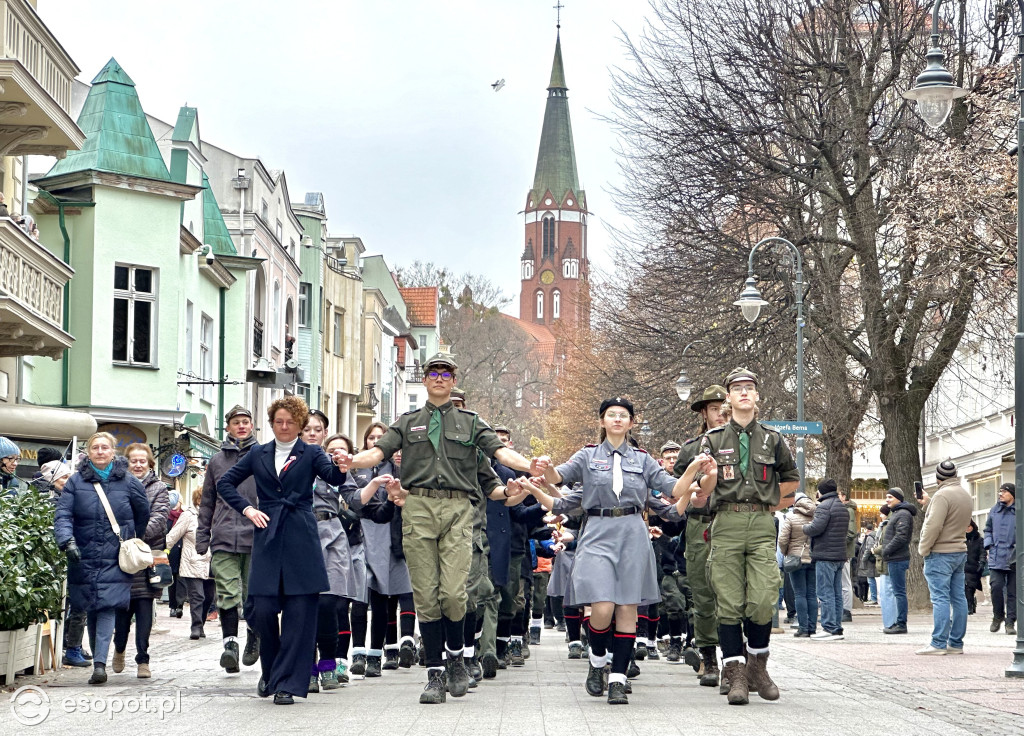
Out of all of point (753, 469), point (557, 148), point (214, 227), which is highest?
point (557, 148)

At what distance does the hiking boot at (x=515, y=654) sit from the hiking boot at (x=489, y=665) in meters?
1.48

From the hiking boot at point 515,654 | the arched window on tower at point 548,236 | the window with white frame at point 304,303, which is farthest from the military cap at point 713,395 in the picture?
the arched window on tower at point 548,236

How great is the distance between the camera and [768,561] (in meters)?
10.8

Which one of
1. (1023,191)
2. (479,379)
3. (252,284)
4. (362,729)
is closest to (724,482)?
(362,729)

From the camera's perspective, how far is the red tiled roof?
91.4 metres

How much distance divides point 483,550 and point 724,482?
178 centimetres

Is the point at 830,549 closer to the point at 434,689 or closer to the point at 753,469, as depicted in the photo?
the point at 753,469

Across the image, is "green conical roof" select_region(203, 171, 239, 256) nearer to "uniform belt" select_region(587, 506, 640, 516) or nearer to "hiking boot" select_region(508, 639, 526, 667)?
"hiking boot" select_region(508, 639, 526, 667)

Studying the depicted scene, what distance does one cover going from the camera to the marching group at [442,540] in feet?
34.6

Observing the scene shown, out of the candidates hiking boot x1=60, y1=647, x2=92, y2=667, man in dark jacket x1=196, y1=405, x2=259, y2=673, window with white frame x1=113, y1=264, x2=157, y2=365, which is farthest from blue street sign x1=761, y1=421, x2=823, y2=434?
window with white frame x1=113, y1=264, x2=157, y2=365

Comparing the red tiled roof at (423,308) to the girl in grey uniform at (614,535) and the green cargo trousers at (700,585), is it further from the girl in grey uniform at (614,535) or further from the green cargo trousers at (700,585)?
the girl in grey uniform at (614,535)

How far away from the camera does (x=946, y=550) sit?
15.9 metres

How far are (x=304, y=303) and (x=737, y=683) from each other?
4367cm

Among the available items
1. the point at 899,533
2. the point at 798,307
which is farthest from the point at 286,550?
the point at 798,307
